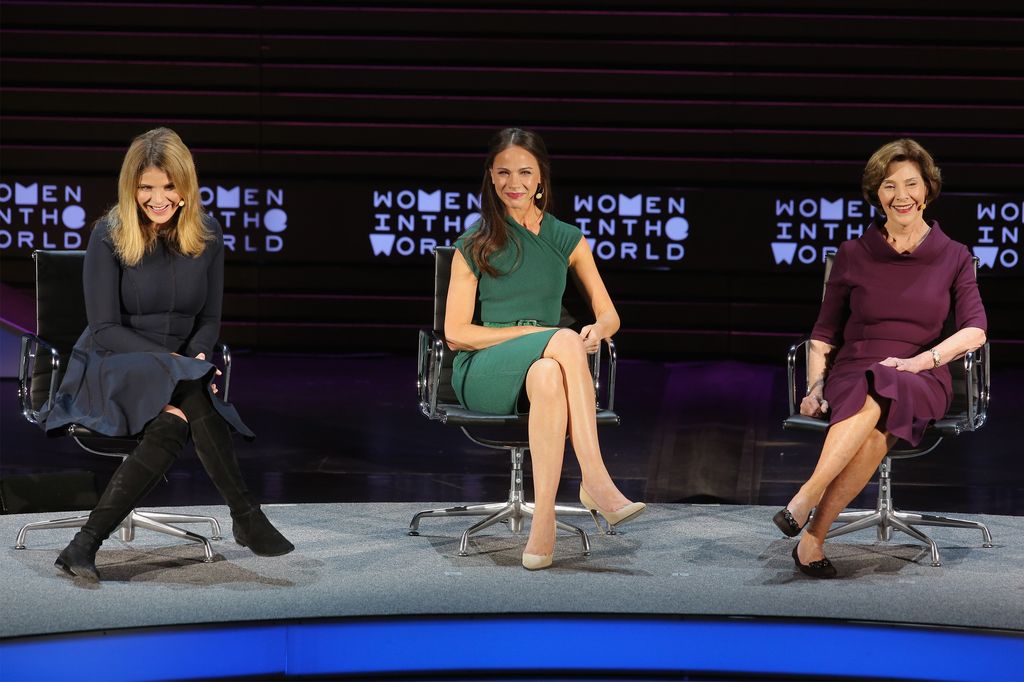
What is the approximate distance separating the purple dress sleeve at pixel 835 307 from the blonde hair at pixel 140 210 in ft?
5.81

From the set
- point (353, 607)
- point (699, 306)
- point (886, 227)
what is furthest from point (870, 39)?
point (353, 607)

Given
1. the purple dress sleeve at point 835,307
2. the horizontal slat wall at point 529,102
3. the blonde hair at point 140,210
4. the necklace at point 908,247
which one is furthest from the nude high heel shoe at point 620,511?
the horizontal slat wall at point 529,102

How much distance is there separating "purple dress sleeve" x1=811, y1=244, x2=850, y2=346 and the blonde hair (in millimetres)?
1772

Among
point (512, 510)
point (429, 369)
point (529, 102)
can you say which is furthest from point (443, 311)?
point (529, 102)

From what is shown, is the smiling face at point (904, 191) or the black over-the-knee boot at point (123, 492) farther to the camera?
the smiling face at point (904, 191)

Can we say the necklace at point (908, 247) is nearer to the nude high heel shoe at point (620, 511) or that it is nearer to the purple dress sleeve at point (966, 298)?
the purple dress sleeve at point (966, 298)

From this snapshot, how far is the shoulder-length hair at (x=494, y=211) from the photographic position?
12.6 feet

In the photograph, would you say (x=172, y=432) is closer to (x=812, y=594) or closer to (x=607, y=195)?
(x=812, y=594)

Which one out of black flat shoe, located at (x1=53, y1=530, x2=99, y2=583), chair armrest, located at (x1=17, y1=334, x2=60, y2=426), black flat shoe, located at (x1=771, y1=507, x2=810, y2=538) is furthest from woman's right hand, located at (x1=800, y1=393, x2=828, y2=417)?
chair armrest, located at (x1=17, y1=334, x2=60, y2=426)

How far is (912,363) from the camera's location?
11.8 feet

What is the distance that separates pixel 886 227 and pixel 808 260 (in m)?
4.71

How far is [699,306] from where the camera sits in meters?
8.65

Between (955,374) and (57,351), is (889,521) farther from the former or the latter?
(57,351)

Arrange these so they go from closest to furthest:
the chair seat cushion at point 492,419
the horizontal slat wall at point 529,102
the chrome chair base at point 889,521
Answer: the chair seat cushion at point 492,419 < the chrome chair base at point 889,521 < the horizontal slat wall at point 529,102
